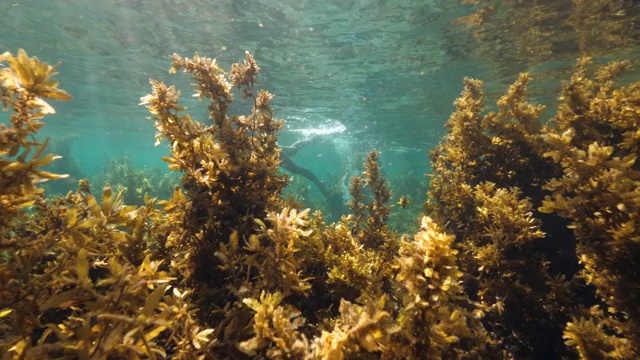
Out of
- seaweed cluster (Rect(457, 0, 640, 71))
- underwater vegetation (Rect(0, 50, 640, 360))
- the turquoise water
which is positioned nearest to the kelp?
underwater vegetation (Rect(0, 50, 640, 360))

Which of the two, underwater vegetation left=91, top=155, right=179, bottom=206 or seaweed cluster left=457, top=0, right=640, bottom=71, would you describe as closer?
seaweed cluster left=457, top=0, right=640, bottom=71

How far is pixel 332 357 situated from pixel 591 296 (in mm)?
4371

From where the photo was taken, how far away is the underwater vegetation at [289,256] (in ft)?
6.43

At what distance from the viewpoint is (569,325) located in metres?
2.66

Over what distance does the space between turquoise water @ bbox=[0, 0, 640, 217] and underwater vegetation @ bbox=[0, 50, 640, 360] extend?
8.85m

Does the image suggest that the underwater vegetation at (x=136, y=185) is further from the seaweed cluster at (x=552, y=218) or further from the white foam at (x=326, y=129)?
the white foam at (x=326, y=129)

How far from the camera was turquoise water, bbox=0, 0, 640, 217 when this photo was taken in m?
12.2

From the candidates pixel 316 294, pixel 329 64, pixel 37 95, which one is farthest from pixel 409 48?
pixel 37 95

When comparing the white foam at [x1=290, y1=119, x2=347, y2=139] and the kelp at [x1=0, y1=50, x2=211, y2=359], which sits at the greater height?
the kelp at [x1=0, y1=50, x2=211, y2=359]

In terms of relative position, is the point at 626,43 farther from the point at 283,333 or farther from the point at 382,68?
the point at 283,333

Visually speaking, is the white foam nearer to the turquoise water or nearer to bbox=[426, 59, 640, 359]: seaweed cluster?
the turquoise water

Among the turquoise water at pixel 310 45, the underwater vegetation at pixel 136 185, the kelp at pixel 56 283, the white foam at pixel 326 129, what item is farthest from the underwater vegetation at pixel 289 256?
the white foam at pixel 326 129

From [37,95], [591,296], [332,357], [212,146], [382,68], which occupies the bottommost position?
[591,296]

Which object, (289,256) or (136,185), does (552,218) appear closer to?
(289,256)
